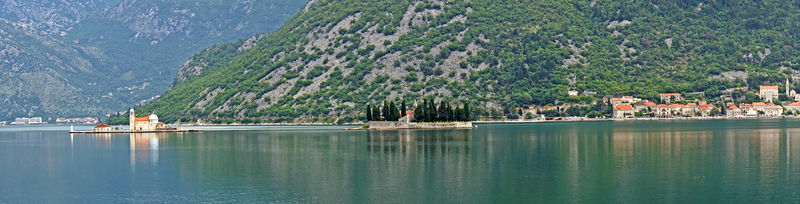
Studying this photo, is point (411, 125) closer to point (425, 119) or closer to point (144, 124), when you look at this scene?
point (425, 119)

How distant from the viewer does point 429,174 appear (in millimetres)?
58375

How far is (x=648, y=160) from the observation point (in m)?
66.2

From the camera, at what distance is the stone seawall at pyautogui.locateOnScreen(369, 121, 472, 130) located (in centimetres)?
14762

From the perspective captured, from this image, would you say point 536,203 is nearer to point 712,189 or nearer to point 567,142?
point 712,189

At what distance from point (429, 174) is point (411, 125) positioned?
9075 cm

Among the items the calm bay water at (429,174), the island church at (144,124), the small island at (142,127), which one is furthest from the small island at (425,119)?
the calm bay water at (429,174)

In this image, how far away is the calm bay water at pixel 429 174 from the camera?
48.4 meters

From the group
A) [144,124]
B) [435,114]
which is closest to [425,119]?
[435,114]

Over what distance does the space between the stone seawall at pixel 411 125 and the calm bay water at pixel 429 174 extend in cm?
5775

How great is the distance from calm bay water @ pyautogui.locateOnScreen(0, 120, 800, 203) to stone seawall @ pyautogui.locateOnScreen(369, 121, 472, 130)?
57.8m

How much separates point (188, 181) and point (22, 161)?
30.2m

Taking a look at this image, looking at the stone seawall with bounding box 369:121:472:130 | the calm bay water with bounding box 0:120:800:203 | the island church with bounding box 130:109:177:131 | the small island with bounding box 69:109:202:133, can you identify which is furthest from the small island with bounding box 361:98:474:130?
the calm bay water with bounding box 0:120:800:203

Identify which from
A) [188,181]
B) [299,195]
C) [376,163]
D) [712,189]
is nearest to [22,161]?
[188,181]

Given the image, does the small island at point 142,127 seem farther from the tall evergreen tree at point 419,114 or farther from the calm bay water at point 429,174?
the calm bay water at point 429,174
